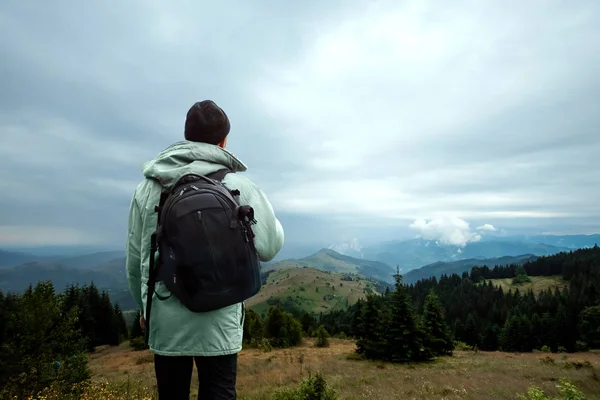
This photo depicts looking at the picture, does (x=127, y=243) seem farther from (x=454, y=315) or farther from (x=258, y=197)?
(x=454, y=315)

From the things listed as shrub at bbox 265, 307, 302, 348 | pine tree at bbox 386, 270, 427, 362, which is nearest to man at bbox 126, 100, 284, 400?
pine tree at bbox 386, 270, 427, 362

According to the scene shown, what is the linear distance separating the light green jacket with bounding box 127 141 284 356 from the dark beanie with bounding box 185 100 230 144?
20 cm

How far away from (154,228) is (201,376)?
1.26 metres

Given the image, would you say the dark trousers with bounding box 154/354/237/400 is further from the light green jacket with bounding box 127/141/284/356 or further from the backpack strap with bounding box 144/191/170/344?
the backpack strap with bounding box 144/191/170/344

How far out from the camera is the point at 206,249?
222 centimetres

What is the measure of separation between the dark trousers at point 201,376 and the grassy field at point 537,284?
512 feet

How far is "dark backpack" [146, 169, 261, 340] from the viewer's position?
2.23 meters

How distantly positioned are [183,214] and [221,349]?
1.11 metres

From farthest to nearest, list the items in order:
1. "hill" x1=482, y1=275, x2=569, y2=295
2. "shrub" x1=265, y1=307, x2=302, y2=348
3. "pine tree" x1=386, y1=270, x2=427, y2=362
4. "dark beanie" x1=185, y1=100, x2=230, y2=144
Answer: "hill" x1=482, y1=275, x2=569, y2=295 < "shrub" x1=265, y1=307, x2=302, y2=348 < "pine tree" x1=386, y1=270, x2=427, y2=362 < "dark beanie" x1=185, y1=100, x2=230, y2=144

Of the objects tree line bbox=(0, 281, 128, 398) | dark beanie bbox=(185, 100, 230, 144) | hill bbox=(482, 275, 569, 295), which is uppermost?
dark beanie bbox=(185, 100, 230, 144)

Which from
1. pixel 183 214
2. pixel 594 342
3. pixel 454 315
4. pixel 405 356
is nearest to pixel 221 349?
pixel 183 214

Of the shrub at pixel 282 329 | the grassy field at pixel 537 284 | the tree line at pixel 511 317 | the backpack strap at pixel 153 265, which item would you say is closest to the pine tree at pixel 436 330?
the tree line at pixel 511 317

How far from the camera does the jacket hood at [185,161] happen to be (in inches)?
104

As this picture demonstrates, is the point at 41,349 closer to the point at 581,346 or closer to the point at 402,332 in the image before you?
the point at 402,332
